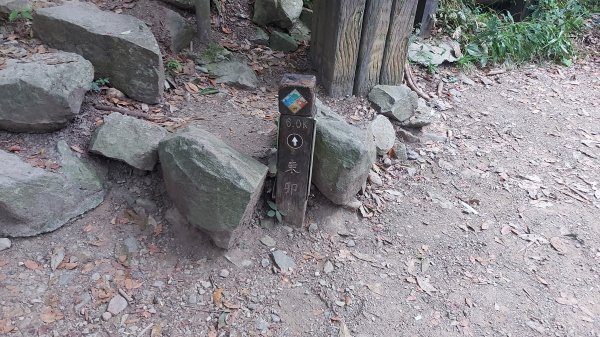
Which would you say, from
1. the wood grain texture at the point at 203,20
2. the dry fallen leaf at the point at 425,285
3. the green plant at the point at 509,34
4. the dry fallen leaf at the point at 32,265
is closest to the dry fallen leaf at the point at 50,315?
the dry fallen leaf at the point at 32,265

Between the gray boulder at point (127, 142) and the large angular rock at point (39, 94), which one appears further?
the gray boulder at point (127, 142)

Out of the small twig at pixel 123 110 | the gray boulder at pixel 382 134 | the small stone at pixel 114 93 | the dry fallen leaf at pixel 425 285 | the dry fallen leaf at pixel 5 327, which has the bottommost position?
the dry fallen leaf at pixel 5 327

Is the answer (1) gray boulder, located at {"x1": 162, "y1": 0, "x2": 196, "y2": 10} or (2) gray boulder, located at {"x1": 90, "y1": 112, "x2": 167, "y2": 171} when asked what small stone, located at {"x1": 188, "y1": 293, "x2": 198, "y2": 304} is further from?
(1) gray boulder, located at {"x1": 162, "y1": 0, "x2": 196, "y2": 10}

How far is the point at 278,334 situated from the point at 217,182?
852 millimetres

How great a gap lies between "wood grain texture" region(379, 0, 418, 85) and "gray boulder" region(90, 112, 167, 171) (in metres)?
1.86

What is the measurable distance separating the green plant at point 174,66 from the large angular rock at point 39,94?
0.82 meters

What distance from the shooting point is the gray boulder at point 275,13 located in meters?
4.58

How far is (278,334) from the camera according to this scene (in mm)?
2541

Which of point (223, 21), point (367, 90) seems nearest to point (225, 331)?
point (367, 90)

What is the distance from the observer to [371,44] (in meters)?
3.71

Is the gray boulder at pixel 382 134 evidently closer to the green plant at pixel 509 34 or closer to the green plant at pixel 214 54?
the green plant at pixel 214 54

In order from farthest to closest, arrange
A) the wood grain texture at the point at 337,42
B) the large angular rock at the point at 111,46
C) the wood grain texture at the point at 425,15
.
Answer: the wood grain texture at the point at 425,15
the wood grain texture at the point at 337,42
the large angular rock at the point at 111,46

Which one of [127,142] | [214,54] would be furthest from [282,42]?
[127,142]

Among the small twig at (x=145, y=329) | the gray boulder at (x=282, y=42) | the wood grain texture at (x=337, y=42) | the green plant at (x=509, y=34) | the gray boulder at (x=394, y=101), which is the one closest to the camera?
the small twig at (x=145, y=329)
